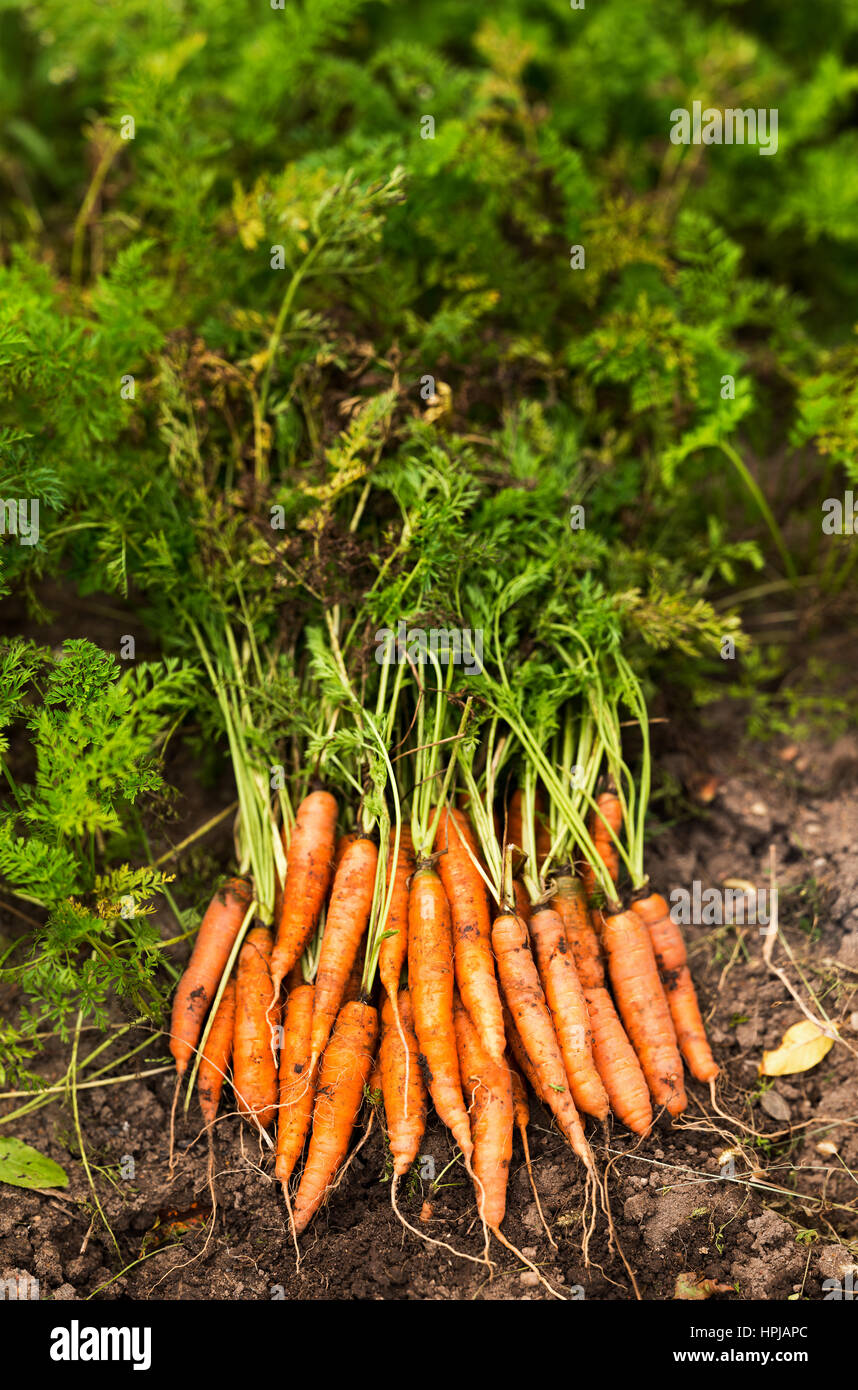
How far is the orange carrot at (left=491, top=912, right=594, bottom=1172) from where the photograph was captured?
2533 millimetres

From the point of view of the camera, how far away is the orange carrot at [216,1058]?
2.65m

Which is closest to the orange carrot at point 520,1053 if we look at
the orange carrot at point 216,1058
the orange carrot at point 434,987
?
the orange carrot at point 434,987

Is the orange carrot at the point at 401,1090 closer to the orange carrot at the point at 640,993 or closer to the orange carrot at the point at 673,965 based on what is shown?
the orange carrot at the point at 640,993

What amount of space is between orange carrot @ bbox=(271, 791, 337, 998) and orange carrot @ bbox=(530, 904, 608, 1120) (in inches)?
26.6

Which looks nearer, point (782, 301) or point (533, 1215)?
point (533, 1215)

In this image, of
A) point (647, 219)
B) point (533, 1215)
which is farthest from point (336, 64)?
point (533, 1215)

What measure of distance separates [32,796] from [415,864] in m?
1.15

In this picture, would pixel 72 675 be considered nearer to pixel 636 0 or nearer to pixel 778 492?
pixel 778 492

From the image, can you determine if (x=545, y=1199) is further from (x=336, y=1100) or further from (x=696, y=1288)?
(x=336, y=1100)

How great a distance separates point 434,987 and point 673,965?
0.80m

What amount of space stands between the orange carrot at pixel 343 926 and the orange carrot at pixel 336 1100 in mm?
63

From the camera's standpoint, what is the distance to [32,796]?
2586 millimetres

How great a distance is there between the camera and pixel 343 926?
2.75 meters

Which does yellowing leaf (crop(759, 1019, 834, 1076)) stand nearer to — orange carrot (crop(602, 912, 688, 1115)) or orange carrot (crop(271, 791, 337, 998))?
orange carrot (crop(602, 912, 688, 1115))
